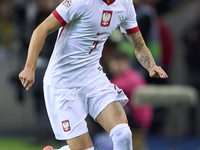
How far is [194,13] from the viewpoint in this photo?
8.38 m

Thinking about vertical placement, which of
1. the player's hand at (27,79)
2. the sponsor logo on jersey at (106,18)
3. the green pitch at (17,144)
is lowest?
the green pitch at (17,144)

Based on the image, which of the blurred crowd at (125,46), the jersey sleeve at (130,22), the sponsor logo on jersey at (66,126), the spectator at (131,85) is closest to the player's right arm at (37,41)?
the sponsor logo on jersey at (66,126)

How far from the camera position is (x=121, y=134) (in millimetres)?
3590

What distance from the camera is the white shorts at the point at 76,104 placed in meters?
3.72

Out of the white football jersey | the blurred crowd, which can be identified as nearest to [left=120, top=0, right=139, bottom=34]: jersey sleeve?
the white football jersey

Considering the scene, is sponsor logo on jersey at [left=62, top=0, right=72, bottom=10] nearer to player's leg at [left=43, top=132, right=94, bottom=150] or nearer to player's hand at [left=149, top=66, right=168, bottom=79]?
player's hand at [left=149, top=66, right=168, bottom=79]

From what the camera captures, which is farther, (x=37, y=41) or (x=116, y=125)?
(x=116, y=125)

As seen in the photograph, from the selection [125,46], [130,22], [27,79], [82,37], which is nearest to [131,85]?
[125,46]

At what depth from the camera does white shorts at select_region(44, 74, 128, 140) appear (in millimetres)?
3721

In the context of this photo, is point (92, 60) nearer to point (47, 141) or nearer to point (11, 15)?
point (47, 141)

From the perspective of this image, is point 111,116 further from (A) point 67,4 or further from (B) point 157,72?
(A) point 67,4

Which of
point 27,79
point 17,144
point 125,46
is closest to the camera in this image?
point 27,79

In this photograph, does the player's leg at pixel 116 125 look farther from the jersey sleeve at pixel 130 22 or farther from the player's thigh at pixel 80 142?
the jersey sleeve at pixel 130 22

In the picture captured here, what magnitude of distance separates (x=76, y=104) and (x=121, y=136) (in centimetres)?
50
